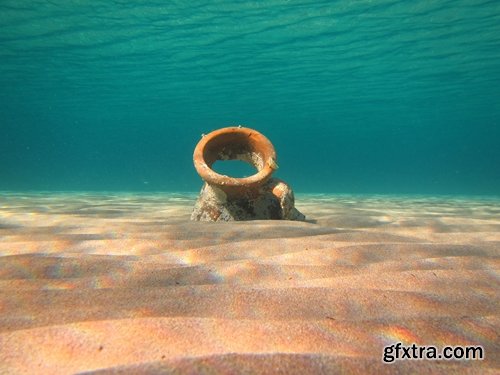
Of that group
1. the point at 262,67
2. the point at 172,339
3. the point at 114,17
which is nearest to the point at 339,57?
the point at 262,67

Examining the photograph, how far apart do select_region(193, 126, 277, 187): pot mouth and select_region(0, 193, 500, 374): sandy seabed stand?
5.49 feet

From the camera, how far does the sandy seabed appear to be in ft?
4.02

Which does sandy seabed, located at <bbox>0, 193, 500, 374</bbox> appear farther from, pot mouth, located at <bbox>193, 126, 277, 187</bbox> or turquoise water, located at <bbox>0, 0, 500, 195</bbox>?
turquoise water, located at <bbox>0, 0, 500, 195</bbox>

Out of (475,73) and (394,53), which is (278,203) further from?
(475,73)

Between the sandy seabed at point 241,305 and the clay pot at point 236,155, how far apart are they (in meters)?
1.66

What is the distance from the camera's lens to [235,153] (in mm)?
5871

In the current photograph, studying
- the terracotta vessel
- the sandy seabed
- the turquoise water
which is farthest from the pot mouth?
the turquoise water

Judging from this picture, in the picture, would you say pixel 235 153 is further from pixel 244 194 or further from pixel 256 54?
pixel 256 54

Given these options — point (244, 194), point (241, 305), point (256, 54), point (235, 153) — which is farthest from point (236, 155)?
point (256, 54)

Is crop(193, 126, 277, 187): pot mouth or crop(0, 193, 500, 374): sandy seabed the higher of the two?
crop(193, 126, 277, 187): pot mouth

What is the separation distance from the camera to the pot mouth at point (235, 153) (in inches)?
182

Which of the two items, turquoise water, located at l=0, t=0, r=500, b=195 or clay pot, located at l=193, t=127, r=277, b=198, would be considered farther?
turquoise water, located at l=0, t=0, r=500, b=195

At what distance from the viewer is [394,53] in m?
21.0

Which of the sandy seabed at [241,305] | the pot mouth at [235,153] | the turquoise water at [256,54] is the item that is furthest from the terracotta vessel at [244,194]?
the turquoise water at [256,54]
